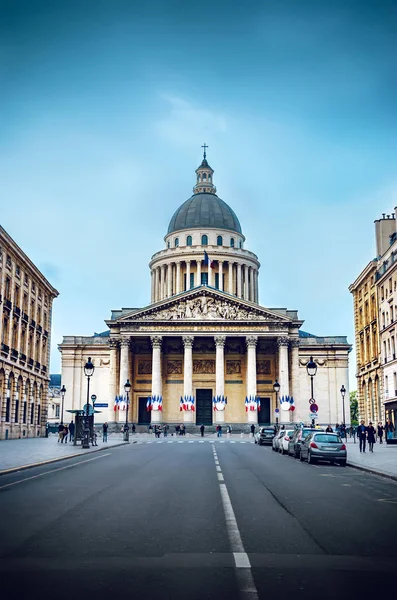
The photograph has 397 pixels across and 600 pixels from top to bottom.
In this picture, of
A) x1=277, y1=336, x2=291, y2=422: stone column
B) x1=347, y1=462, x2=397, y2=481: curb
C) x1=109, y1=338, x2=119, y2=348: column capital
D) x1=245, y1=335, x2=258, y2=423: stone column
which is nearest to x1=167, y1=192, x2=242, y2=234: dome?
x1=109, y1=338, x2=119, y2=348: column capital

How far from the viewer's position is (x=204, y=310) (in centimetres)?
8969

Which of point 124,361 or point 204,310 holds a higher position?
point 204,310

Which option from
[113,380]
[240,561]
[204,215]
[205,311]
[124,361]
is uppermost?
[204,215]

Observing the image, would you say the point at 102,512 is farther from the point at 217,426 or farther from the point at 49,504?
the point at 217,426

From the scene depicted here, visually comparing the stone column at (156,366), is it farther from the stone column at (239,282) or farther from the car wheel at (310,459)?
the car wheel at (310,459)

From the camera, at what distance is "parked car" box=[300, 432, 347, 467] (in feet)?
98.8

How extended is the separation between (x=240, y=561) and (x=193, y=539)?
5.70 feet

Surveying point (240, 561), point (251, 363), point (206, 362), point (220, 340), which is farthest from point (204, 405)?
point (240, 561)

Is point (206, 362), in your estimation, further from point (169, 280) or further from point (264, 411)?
point (169, 280)

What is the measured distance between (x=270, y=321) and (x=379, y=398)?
2766 centimetres

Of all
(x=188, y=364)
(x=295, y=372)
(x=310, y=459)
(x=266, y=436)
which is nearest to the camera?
(x=310, y=459)

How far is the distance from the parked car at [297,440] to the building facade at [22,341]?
2542 centimetres

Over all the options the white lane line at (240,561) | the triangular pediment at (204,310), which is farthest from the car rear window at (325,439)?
the triangular pediment at (204,310)

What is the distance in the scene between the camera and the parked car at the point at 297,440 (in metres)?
34.3
